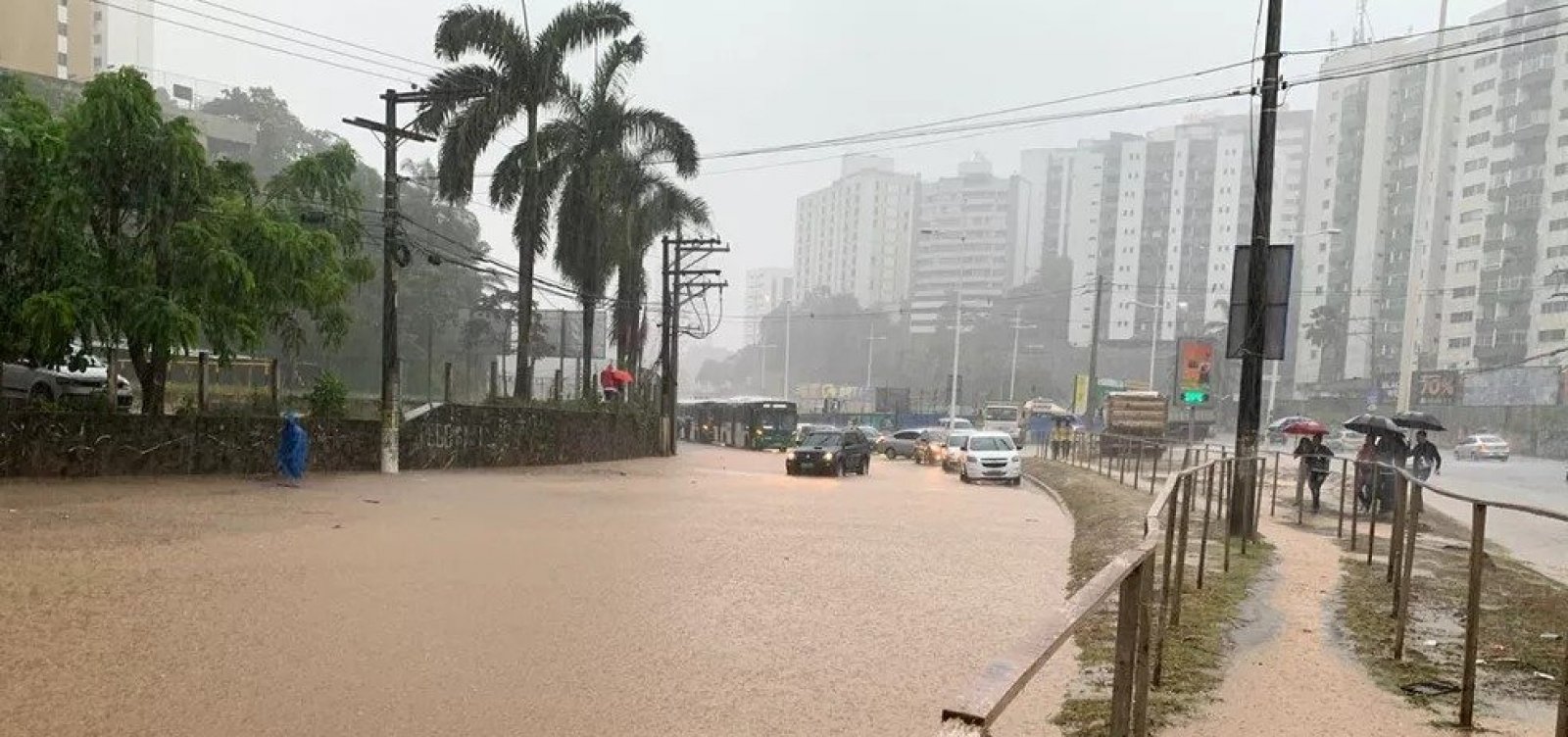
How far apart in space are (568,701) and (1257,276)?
11364mm

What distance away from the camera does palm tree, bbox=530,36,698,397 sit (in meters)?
33.3

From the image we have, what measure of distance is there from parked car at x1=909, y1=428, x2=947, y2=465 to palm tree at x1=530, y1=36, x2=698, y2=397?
15.2 m

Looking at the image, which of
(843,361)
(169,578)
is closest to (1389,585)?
(169,578)

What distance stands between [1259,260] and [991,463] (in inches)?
633

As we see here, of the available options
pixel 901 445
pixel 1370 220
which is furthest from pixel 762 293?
pixel 901 445

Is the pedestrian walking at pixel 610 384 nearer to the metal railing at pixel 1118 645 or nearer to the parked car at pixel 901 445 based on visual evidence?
the parked car at pixel 901 445

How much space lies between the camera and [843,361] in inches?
5157

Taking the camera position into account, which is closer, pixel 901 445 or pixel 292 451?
pixel 292 451

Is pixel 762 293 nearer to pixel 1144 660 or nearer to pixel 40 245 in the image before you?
pixel 40 245

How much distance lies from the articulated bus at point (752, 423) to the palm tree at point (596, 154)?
17502mm

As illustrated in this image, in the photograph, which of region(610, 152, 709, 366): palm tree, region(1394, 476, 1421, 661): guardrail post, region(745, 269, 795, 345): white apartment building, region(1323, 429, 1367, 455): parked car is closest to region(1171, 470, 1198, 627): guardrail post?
region(1394, 476, 1421, 661): guardrail post

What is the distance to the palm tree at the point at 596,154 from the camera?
33344 millimetres

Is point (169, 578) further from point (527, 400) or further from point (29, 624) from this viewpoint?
point (527, 400)

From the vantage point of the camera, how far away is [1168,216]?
109m
